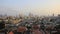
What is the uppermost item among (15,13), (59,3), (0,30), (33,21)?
(59,3)

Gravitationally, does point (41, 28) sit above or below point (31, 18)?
below

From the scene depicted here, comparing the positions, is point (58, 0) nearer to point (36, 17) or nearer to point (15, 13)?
point (36, 17)

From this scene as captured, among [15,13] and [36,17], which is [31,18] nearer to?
[36,17]

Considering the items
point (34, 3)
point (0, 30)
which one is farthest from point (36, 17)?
point (0, 30)

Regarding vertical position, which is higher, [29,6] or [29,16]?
[29,6]

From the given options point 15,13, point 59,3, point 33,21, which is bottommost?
point 33,21

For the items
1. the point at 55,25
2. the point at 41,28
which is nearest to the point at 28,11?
the point at 41,28
